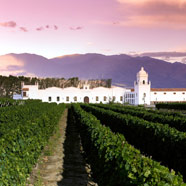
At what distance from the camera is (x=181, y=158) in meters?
12.6

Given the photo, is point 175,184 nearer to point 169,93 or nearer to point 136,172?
point 136,172

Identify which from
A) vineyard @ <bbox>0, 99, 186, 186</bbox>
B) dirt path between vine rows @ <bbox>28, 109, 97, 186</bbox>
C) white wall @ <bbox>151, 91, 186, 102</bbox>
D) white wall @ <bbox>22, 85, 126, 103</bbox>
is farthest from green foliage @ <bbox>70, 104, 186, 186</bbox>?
white wall @ <bbox>151, 91, 186, 102</bbox>

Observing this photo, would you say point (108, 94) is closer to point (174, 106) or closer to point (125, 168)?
point (174, 106)

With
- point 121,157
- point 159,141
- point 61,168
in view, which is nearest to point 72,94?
point 159,141

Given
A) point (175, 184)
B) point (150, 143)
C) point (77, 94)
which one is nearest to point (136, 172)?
point (175, 184)

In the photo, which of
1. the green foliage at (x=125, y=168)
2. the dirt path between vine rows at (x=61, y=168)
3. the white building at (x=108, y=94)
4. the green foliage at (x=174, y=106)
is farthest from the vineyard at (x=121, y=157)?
the white building at (x=108, y=94)

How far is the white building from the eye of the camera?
109 metres

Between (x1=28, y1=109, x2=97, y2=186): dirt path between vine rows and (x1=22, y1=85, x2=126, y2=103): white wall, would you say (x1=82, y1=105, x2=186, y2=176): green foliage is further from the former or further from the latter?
(x1=22, y1=85, x2=126, y2=103): white wall

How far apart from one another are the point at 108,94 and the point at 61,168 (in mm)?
98392

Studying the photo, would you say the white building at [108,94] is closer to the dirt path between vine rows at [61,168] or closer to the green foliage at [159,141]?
the green foliage at [159,141]

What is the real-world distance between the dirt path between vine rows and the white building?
89.6 metres

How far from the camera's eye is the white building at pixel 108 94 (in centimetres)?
10900

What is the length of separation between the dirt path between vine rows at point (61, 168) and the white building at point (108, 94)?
8960 centimetres

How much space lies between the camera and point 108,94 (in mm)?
112250
